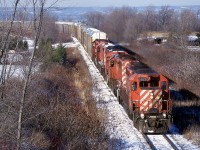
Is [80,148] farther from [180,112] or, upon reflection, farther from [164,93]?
[180,112]

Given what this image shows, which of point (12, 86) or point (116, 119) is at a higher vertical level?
point (12, 86)

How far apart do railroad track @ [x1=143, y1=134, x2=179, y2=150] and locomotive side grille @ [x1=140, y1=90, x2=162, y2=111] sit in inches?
42.2

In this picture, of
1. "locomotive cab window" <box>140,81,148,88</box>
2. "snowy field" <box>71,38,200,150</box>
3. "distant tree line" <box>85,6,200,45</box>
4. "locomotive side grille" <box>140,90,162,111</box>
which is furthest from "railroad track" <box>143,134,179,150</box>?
"distant tree line" <box>85,6,200,45</box>

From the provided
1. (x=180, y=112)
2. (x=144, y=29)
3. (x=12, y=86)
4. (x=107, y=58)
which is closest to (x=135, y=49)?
(x=144, y=29)

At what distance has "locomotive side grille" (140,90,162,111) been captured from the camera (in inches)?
603

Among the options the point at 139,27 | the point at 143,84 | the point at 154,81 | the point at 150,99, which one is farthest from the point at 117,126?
the point at 139,27

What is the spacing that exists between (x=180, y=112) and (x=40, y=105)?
7.06m

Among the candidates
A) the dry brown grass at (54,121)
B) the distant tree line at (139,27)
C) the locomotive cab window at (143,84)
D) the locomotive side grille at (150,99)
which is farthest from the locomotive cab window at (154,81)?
the distant tree line at (139,27)

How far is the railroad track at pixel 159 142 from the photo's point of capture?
14075mm

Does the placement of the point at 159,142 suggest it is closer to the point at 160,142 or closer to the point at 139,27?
the point at 160,142

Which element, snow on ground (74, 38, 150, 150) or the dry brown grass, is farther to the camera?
snow on ground (74, 38, 150, 150)

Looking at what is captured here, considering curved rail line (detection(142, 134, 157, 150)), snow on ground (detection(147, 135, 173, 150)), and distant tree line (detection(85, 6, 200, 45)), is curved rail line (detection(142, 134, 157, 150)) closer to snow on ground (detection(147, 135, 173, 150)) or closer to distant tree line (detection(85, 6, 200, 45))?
snow on ground (detection(147, 135, 173, 150))

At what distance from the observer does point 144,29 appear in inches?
2028

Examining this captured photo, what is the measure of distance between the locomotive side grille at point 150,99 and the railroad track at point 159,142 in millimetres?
1071
